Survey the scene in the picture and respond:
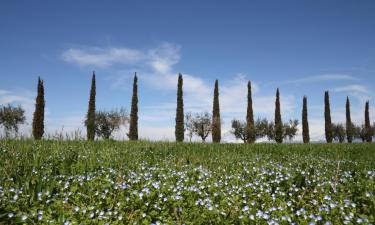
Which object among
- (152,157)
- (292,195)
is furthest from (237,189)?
(152,157)

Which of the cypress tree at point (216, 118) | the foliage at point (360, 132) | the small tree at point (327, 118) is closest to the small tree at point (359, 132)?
the foliage at point (360, 132)

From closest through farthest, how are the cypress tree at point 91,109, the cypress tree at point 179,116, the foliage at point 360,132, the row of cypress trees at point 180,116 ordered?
the row of cypress trees at point 180,116 → the cypress tree at point 179,116 → the cypress tree at point 91,109 → the foliage at point 360,132

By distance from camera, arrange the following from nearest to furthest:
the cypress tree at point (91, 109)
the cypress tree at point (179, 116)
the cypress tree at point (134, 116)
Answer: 1. the cypress tree at point (134, 116)
2. the cypress tree at point (179, 116)
3. the cypress tree at point (91, 109)

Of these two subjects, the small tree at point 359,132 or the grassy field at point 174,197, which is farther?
the small tree at point 359,132

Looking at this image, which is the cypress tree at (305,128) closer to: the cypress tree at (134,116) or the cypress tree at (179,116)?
the cypress tree at (179,116)

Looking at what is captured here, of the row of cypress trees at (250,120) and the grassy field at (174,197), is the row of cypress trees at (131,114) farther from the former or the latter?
the grassy field at (174,197)

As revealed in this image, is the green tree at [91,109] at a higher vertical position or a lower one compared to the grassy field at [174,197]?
higher

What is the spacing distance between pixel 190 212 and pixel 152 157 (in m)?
4.85

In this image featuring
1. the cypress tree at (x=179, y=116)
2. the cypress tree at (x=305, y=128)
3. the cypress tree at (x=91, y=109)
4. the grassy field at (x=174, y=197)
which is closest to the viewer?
the grassy field at (x=174, y=197)

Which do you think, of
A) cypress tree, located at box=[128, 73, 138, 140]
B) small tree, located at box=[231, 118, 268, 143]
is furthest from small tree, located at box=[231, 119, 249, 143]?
cypress tree, located at box=[128, 73, 138, 140]

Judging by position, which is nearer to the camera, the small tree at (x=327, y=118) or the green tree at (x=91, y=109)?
the green tree at (x=91, y=109)

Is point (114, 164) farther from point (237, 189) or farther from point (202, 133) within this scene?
point (202, 133)

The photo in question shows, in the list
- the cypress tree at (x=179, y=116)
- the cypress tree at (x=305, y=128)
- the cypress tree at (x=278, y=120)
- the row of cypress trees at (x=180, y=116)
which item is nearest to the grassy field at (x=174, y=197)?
the row of cypress trees at (x=180, y=116)

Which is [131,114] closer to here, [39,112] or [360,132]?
[39,112]
